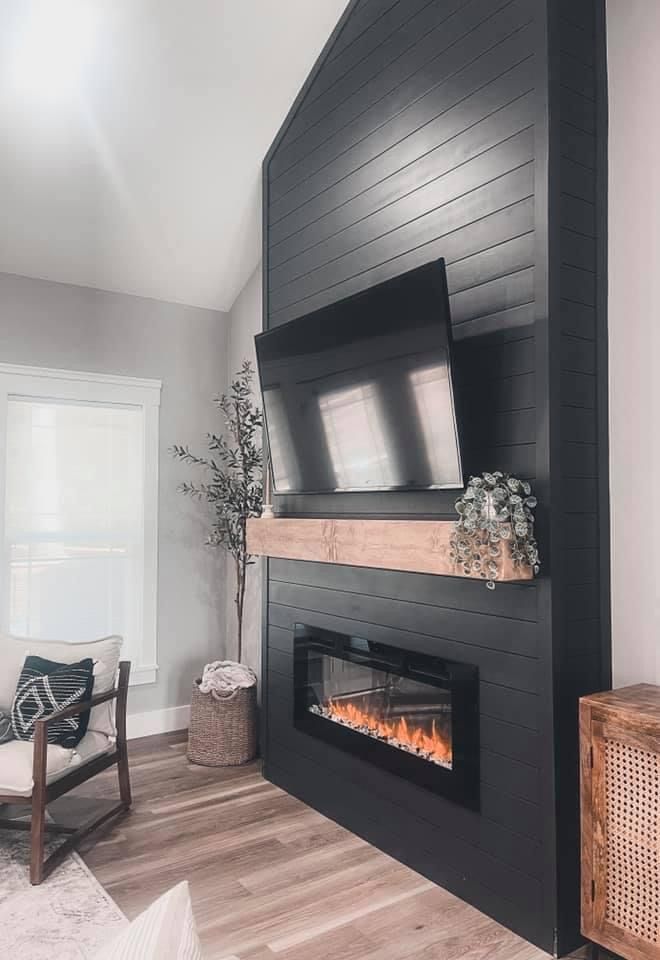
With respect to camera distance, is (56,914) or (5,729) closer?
(56,914)

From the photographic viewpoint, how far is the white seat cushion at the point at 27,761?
284 centimetres

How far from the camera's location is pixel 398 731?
307 cm

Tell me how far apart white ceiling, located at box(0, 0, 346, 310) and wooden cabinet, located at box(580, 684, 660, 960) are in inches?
122

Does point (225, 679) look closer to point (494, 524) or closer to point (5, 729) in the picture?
point (5, 729)

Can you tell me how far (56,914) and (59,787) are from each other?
1.61ft

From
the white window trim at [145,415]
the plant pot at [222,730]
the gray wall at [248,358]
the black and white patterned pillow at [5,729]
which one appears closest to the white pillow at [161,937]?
the black and white patterned pillow at [5,729]

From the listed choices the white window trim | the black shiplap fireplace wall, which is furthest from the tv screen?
the white window trim

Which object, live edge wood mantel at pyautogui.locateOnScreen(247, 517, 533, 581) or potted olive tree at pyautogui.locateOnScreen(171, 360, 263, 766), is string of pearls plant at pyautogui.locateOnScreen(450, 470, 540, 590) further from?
potted olive tree at pyautogui.locateOnScreen(171, 360, 263, 766)

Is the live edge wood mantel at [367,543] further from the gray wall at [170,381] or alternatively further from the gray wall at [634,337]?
the gray wall at [170,381]

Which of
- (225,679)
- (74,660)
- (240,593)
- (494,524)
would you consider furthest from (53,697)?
(494,524)

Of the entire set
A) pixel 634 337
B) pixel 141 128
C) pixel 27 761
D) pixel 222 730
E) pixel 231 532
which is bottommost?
pixel 222 730

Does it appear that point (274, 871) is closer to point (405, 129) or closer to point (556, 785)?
point (556, 785)

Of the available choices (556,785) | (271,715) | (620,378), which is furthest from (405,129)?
(271,715)

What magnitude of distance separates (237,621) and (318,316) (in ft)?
7.43
